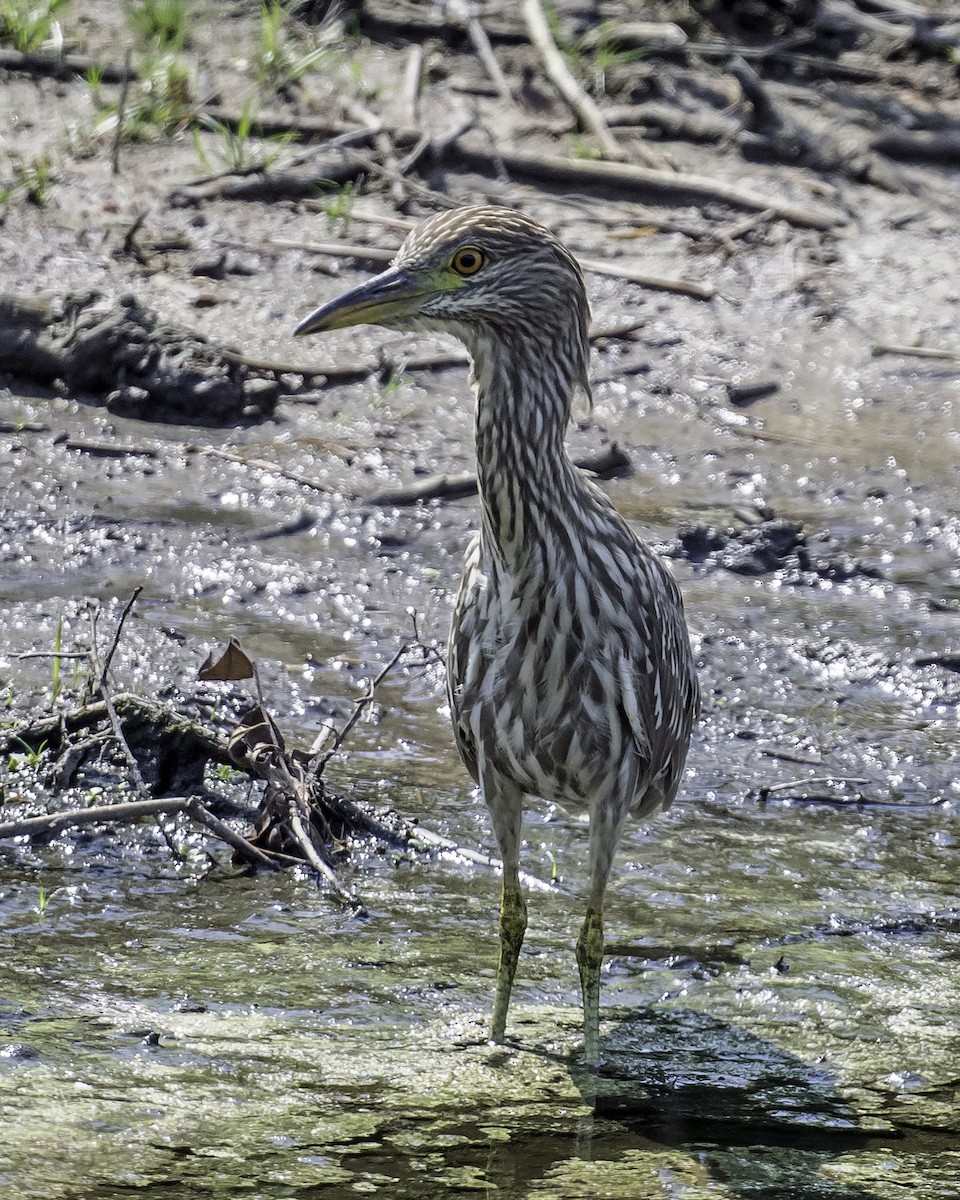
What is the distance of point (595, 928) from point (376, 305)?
5.79 feet

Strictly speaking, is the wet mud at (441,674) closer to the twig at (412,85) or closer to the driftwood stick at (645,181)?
the driftwood stick at (645,181)

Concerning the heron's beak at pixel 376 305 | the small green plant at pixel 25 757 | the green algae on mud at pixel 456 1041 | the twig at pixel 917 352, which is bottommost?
the green algae on mud at pixel 456 1041

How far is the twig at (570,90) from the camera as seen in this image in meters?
11.1

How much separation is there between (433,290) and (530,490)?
0.55 m

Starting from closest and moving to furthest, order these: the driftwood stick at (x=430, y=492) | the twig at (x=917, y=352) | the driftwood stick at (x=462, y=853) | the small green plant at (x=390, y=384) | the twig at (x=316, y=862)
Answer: the twig at (x=316, y=862) < the driftwood stick at (x=462, y=853) < the driftwood stick at (x=430, y=492) < the small green plant at (x=390, y=384) < the twig at (x=917, y=352)

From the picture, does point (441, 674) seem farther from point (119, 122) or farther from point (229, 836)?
point (119, 122)

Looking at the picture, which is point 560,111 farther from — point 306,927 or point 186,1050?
point 186,1050

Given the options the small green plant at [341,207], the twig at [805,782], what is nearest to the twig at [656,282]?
the small green plant at [341,207]

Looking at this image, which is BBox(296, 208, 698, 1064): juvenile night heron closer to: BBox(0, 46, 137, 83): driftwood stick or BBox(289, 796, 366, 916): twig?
BBox(289, 796, 366, 916): twig

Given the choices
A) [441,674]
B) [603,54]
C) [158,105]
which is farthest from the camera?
[603,54]

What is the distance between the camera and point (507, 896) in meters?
4.86

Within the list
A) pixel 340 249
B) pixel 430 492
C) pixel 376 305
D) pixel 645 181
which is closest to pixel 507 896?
pixel 376 305

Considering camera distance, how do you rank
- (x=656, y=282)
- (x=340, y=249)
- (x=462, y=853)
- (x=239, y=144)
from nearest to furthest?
(x=462, y=853)
(x=340, y=249)
(x=656, y=282)
(x=239, y=144)

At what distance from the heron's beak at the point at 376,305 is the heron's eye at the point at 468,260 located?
10cm
